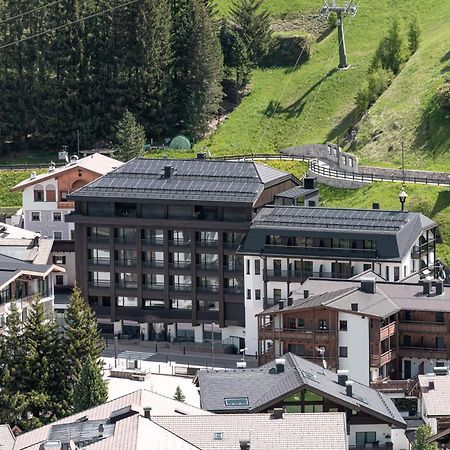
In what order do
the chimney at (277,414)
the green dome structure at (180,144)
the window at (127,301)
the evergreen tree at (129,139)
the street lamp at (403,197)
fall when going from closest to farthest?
the chimney at (277,414), the window at (127,301), the street lamp at (403,197), the evergreen tree at (129,139), the green dome structure at (180,144)

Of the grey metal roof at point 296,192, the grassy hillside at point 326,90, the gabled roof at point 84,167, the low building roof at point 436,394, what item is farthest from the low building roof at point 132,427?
the grassy hillside at point 326,90

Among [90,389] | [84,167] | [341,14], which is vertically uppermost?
[341,14]

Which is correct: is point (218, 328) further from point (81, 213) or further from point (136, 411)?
point (136, 411)

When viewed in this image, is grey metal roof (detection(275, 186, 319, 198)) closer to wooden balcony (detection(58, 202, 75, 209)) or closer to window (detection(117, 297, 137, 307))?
window (detection(117, 297, 137, 307))

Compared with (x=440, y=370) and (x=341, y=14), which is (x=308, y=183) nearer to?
(x=440, y=370)

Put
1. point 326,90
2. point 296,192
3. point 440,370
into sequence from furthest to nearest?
point 326,90
point 296,192
point 440,370

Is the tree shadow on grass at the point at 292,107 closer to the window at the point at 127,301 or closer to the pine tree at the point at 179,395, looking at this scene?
the window at the point at 127,301

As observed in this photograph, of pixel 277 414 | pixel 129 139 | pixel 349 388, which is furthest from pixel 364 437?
pixel 129 139
